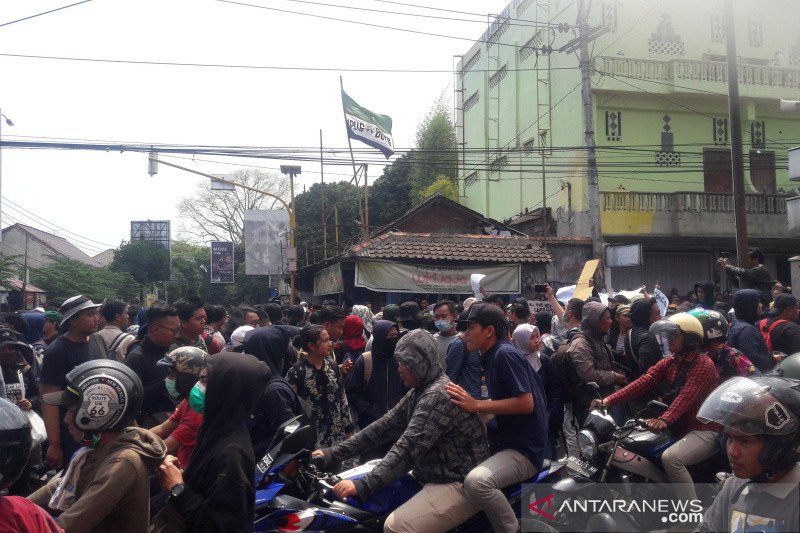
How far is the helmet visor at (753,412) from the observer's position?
8.63 ft

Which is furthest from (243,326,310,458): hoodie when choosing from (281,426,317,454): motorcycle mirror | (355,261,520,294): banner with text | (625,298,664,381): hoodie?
(355,261,520,294): banner with text

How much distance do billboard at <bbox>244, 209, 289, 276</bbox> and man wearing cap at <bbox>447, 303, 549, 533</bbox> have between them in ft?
92.6

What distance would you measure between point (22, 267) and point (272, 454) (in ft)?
110

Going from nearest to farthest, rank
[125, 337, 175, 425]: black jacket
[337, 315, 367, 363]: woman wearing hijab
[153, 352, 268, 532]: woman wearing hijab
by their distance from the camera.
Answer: [153, 352, 268, 532]: woman wearing hijab, [125, 337, 175, 425]: black jacket, [337, 315, 367, 363]: woman wearing hijab

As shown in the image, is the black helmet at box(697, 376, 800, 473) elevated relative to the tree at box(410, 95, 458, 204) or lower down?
lower down

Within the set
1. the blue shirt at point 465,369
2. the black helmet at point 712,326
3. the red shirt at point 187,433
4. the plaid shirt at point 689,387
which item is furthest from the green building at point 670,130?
the red shirt at point 187,433

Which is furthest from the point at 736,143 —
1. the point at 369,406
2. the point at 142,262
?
the point at 142,262

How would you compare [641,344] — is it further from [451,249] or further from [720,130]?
[720,130]

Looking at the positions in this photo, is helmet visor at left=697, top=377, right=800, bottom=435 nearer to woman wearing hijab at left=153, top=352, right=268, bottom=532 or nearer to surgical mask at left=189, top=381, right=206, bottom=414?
woman wearing hijab at left=153, top=352, right=268, bottom=532

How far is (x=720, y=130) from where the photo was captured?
26406 millimetres

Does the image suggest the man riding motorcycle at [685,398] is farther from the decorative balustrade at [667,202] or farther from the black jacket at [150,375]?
the decorative balustrade at [667,202]

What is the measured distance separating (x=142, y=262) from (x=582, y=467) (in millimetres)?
42225

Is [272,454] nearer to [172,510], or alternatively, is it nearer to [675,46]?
[172,510]

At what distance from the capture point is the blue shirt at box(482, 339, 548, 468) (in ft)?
14.6
